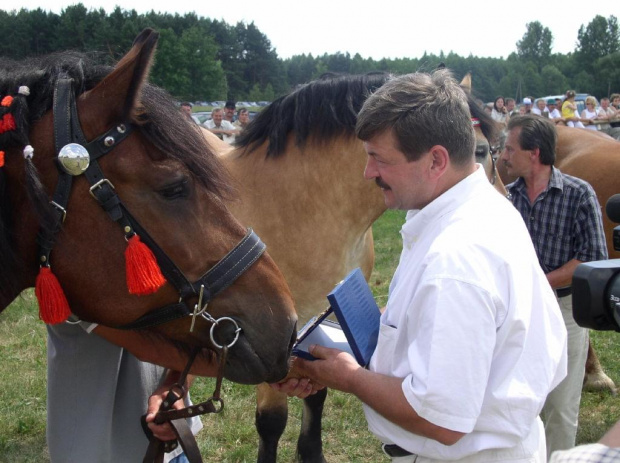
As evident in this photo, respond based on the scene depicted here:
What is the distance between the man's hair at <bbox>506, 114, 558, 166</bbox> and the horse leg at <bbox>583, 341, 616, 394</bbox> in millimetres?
1945

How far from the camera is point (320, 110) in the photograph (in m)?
3.09

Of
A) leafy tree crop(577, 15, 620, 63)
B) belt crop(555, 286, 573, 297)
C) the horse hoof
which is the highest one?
leafy tree crop(577, 15, 620, 63)

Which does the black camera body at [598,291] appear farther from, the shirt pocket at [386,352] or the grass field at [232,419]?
the grass field at [232,419]

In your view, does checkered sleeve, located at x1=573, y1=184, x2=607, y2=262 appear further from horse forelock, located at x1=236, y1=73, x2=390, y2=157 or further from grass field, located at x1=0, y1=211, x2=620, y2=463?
grass field, located at x1=0, y1=211, x2=620, y2=463

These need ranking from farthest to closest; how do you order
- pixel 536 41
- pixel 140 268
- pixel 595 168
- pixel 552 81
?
pixel 536 41 < pixel 552 81 < pixel 595 168 < pixel 140 268

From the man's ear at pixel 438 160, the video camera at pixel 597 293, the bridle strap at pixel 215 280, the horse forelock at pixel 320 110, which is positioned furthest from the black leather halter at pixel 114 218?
the horse forelock at pixel 320 110

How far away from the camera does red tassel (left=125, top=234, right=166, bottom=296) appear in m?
1.54

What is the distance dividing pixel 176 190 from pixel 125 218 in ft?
0.52

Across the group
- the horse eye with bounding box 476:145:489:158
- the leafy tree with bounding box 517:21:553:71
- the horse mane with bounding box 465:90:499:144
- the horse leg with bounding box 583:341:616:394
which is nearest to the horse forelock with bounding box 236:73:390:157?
the horse mane with bounding box 465:90:499:144

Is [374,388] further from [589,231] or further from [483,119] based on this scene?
[483,119]

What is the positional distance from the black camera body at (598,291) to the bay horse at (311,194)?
201 cm

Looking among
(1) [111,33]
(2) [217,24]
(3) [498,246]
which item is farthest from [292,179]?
(2) [217,24]

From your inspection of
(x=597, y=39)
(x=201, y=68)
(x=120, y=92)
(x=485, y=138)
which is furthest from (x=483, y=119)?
(x=597, y=39)

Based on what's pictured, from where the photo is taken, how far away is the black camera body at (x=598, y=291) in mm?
1021
